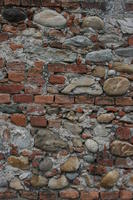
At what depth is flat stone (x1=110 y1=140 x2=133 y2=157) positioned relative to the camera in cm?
299

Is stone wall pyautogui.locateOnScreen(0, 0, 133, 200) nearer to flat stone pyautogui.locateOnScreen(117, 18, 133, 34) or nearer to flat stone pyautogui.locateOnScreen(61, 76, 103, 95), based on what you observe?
flat stone pyautogui.locateOnScreen(61, 76, 103, 95)

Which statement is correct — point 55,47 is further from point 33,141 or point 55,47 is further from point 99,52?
point 33,141

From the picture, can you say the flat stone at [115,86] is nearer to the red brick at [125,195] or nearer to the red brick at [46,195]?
the red brick at [125,195]

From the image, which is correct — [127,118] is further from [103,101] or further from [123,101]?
[103,101]

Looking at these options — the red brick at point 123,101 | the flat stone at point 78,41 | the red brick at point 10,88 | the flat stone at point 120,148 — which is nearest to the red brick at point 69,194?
the flat stone at point 120,148

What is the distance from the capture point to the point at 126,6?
305cm

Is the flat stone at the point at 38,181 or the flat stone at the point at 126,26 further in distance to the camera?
the flat stone at the point at 126,26

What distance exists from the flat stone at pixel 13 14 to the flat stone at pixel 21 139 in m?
0.93

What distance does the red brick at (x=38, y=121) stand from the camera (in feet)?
9.75

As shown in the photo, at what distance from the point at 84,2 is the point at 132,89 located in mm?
854

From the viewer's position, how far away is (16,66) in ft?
9.78

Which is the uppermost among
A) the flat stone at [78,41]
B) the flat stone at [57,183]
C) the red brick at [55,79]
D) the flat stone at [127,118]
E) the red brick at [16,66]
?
the flat stone at [78,41]

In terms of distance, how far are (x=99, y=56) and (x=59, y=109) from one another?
0.57 meters

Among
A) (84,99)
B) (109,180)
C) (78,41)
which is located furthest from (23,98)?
(109,180)
